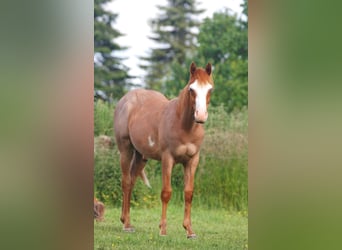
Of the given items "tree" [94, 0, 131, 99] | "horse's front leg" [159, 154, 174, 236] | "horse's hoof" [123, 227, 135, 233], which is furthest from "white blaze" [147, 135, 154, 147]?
"tree" [94, 0, 131, 99]

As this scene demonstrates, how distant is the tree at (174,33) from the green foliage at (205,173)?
1.18 meters

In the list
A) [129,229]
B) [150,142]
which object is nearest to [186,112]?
Answer: [150,142]

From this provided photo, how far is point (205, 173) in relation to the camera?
4.57 metres

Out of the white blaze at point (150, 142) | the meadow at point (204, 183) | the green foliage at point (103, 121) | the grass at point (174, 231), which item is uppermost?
the green foliage at point (103, 121)

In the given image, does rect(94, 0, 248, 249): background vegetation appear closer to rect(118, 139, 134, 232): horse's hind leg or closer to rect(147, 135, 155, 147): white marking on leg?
rect(118, 139, 134, 232): horse's hind leg

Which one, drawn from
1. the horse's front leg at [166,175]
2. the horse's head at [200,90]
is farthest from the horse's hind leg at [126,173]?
the horse's head at [200,90]

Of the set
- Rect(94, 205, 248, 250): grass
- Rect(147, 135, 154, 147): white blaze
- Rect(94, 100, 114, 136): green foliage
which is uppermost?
Rect(94, 100, 114, 136): green foliage

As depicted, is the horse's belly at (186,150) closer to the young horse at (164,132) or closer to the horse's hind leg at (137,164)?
the young horse at (164,132)

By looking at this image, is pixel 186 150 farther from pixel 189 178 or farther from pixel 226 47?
pixel 226 47

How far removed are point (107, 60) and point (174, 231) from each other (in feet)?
8.28

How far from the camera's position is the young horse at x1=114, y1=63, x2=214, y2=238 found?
9.91 feet

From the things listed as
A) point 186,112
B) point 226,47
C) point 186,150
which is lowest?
point 186,150

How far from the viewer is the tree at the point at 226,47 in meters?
5.62
